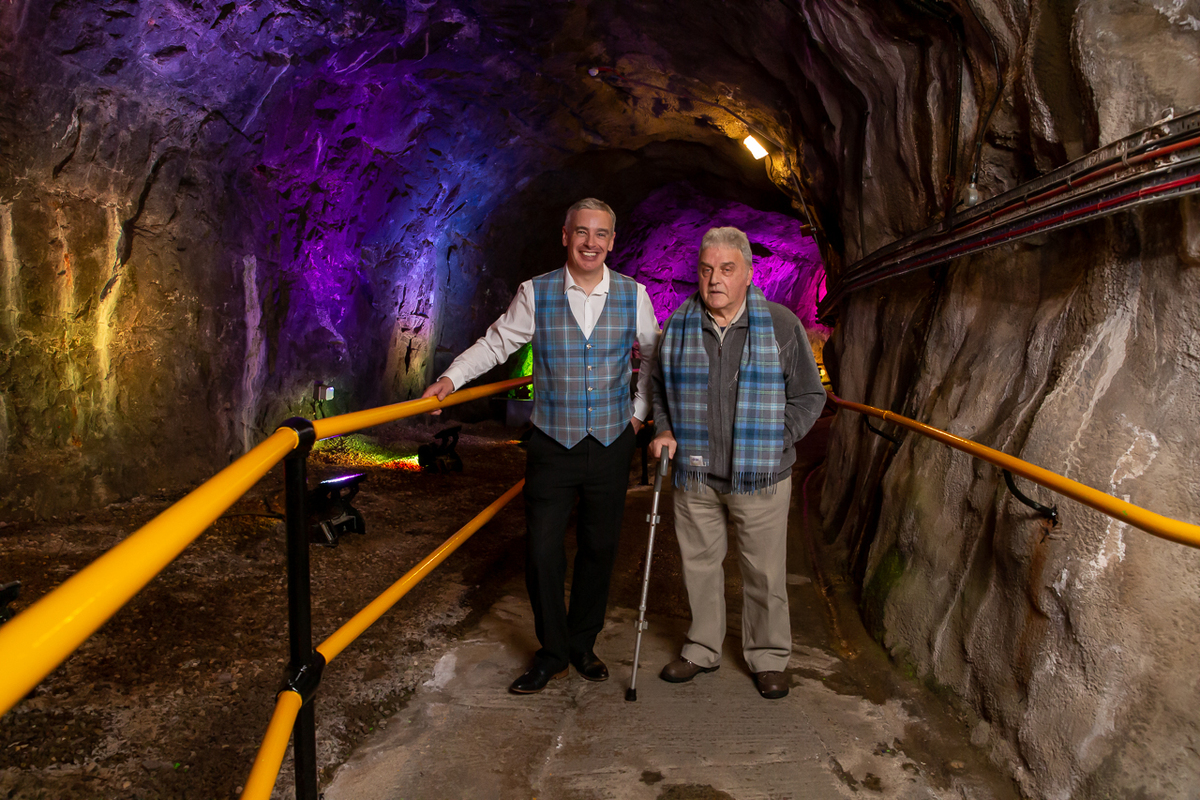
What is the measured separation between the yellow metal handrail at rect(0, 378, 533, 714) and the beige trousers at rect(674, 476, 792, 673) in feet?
6.41

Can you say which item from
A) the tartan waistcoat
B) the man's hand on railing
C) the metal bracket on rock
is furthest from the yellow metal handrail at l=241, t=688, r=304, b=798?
the metal bracket on rock

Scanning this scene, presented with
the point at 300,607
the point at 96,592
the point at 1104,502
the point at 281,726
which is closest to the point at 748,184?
the point at 1104,502

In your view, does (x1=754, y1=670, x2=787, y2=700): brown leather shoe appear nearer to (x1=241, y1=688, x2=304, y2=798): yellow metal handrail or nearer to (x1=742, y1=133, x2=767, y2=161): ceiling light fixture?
(x1=241, y1=688, x2=304, y2=798): yellow metal handrail

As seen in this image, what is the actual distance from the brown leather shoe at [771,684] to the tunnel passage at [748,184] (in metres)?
0.60

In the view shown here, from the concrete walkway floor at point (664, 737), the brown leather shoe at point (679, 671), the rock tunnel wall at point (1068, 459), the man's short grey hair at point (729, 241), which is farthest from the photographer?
the brown leather shoe at point (679, 671)

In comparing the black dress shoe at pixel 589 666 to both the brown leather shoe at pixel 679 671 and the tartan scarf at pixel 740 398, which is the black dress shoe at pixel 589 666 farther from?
the tartan scarf at pixel 740 398

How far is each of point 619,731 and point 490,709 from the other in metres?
0.49

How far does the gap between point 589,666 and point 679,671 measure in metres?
0.36

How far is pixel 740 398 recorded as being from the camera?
8.70 feet

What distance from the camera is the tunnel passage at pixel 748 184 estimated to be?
85.9 inches

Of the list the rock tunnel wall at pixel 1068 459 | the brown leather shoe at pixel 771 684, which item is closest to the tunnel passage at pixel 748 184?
the rock tunnel wall at pixel 1068 459

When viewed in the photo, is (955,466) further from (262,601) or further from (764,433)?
(262,601)

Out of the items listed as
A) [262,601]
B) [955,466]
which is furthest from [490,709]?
[955,466]

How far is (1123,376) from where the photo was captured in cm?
230
